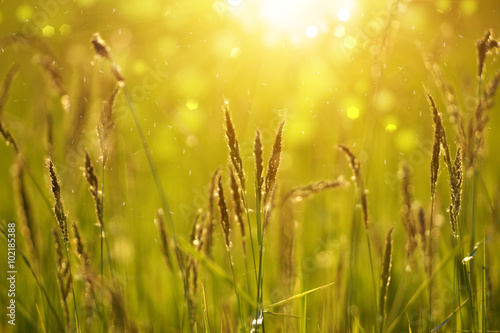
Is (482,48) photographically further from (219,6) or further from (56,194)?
(219,6)

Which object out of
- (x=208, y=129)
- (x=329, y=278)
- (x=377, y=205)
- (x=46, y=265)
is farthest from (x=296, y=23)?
(x=46, y=265)

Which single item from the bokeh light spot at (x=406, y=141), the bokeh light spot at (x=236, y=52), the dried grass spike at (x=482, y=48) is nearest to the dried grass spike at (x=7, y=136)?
the dried grass spike at (x=482, y=48)

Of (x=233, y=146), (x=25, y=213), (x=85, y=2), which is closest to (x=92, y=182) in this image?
(x=25, y=213)

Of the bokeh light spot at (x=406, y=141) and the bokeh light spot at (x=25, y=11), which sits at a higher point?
the bokeh light spot at (x=25, y=11)

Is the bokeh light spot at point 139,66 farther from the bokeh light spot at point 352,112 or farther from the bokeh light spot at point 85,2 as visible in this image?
the bokeh light spot at point 352,112

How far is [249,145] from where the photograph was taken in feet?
11.2

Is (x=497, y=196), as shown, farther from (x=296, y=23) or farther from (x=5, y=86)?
(x=296, y=23)

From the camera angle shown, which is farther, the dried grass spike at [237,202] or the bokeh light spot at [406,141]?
the bokeh light spot at [406,141]

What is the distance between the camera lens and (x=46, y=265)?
2043mm

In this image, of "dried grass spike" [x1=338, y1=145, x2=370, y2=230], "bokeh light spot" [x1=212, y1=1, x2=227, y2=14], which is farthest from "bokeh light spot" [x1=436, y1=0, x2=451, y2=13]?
"dried grass spike" [x1=338, y1=145, x2=370, y2=230]

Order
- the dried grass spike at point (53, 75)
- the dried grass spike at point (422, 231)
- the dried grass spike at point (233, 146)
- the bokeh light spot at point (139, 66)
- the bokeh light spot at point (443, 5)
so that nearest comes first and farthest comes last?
the dried grass spike at point (233, 146) < the dried grass spike at point (422, 231) < the dried grass spike at point (53, 75) < the bokeh light spot at point (139, 66) < the bokeh light spot at point (443, 5)

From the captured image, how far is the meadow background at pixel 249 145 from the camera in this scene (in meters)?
1.70

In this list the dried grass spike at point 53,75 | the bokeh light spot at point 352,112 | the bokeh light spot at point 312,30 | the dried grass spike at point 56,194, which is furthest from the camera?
the bokeh light spot at point 312,30

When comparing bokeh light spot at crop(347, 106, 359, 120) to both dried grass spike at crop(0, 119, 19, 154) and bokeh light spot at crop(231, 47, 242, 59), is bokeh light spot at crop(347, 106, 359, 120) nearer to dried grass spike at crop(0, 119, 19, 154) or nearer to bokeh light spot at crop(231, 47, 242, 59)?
bokeh light spot at crop(231, 47, 242, 59)
